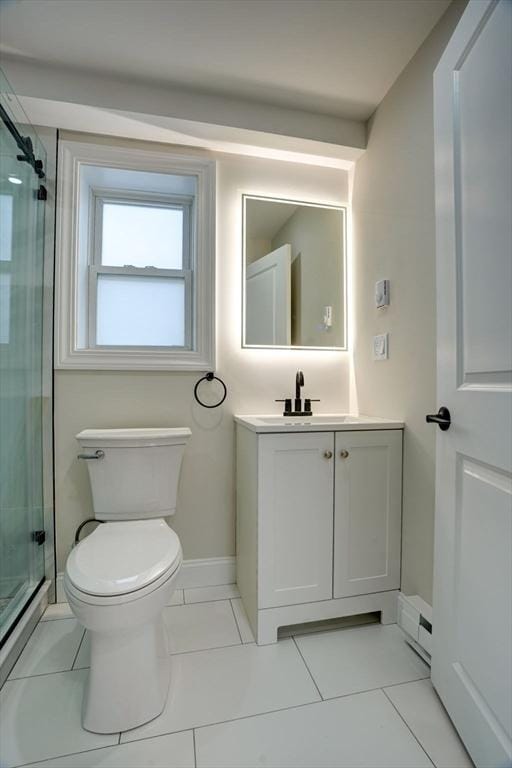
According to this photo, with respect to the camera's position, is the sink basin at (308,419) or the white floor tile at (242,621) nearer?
the white floor tile at (242,621)

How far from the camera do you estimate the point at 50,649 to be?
4.58 feet

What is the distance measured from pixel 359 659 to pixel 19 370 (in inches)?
69.5

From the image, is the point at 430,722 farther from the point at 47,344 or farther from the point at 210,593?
the point at 47,344

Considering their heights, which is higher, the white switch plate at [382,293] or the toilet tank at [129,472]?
the white switch plate at [382,293]

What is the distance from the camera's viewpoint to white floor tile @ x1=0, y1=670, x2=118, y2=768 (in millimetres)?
1013

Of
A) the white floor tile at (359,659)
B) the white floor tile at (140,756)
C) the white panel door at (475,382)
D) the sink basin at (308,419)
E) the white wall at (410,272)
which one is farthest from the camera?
the sink basin at (308,419)

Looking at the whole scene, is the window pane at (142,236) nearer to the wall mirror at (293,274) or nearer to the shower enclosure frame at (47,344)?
the shower enclosure frame at (47,344)

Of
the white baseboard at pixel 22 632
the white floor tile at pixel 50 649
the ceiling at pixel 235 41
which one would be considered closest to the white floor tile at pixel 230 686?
the white floor tile at pixel 50 649

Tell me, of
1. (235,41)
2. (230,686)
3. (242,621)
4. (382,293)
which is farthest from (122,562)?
(235,41)

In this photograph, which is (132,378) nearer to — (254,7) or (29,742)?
(29,742)

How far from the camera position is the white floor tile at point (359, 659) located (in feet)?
4.09

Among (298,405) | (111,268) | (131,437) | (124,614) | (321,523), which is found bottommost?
(124,614)

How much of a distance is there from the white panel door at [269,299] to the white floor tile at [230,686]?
4.47 feet

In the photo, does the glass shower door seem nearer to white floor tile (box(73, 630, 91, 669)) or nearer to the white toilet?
white floor tile (box(73, 630, 91, 669))
